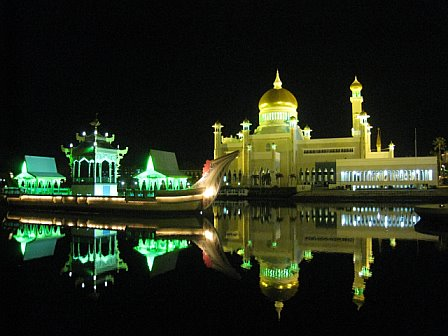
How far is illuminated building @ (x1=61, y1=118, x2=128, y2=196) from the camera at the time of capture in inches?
923

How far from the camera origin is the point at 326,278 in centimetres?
751

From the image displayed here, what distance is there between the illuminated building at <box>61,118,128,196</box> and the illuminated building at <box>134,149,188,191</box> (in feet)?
6.82

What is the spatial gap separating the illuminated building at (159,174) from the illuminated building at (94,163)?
6.82ft

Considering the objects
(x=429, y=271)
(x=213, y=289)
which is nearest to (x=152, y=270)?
(x=213, y=289)

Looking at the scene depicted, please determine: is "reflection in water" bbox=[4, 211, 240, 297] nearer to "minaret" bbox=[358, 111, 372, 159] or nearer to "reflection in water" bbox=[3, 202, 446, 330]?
"reflection in water" bbox=[3, 202, 446, 330]

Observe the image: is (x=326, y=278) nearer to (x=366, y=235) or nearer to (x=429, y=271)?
(x=429, y=271)

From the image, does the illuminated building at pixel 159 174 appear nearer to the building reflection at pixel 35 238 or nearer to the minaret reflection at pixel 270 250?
the minaret reflection at pixel 270 250

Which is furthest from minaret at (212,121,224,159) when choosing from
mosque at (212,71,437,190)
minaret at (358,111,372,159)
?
minaret at (358,111,372,159)

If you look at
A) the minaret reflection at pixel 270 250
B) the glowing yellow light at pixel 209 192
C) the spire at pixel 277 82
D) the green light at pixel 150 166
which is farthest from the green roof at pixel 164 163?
the spire at pixel 277 82

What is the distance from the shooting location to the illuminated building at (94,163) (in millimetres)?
23438

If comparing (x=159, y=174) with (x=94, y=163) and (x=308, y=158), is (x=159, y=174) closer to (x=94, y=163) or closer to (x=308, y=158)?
(x=94, y=163)

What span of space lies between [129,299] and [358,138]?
140 feet

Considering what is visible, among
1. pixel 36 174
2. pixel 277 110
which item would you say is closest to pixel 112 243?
pixel 36 174

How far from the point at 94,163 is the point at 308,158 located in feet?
95.0
